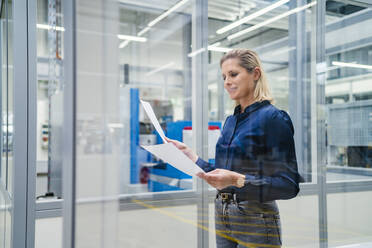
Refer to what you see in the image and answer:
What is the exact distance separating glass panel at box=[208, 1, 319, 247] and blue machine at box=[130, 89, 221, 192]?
11cm

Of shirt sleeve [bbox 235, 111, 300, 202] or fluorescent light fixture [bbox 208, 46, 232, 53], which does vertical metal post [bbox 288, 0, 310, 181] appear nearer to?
shirt sleeve [bbox 235, 111, 300, 202]

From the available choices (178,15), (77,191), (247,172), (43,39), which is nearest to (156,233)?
(247,172)

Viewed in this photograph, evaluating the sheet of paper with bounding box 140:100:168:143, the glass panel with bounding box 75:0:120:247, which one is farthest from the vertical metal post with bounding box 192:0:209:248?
the glass panel with bounding box 75:0:120:247

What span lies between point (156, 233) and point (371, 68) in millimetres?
1349

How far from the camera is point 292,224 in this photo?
1.24 m

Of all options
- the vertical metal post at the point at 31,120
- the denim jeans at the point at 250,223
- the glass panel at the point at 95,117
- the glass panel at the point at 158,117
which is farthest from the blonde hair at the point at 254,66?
the vertical metal post at the point at 31,120

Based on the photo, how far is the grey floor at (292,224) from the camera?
3.15 ft

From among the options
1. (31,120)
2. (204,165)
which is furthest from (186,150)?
(31,120)

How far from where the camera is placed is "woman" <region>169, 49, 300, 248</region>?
96 cm

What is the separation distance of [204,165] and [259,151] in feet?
Result: 0.53

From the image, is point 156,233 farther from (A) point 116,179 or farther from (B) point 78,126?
(B) point 78,126

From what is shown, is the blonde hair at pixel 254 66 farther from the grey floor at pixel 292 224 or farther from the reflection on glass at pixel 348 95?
the reflection on glass at pixel 348 95

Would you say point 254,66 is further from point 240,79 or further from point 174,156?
point 174,156

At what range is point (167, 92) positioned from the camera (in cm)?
103
